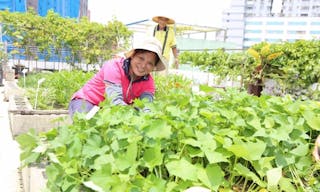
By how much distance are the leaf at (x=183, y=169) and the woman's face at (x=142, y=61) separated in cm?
115

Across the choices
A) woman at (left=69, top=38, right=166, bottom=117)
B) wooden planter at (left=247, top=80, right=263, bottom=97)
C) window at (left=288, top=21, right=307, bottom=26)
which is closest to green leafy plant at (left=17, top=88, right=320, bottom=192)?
woman at (left=69, top=38, right=166, bottom=117)

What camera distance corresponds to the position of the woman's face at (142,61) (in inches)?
80.0

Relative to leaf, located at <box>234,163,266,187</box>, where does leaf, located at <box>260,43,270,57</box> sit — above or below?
above

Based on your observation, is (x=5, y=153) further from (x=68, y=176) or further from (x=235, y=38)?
(x=235, y=38)

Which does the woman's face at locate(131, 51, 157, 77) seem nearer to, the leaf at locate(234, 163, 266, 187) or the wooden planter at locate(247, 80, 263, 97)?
the leaf at locate(234, 163, 266, 187)

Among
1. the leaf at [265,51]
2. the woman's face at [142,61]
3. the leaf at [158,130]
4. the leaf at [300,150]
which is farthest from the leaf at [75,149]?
the leaf at [265,51]

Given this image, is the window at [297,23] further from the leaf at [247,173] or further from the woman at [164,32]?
the leaf at [247,173]

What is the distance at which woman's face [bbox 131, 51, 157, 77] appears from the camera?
80.0 inches

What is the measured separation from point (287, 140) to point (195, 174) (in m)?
0.37

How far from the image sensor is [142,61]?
2.04 meters

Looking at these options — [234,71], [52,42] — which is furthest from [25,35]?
[234,71]

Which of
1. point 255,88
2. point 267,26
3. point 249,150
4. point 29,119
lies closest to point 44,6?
point 255,88

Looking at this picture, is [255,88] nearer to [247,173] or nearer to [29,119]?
[29,119]

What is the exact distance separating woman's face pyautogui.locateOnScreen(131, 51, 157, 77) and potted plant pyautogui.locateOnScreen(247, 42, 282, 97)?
2.99 meters
